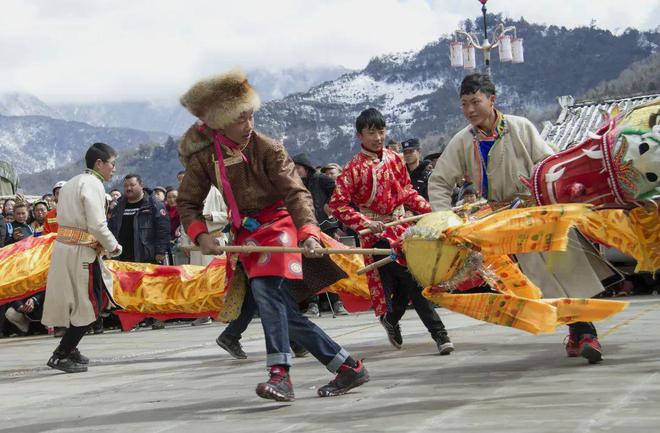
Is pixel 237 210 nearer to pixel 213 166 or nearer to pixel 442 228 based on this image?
pixel 213 166

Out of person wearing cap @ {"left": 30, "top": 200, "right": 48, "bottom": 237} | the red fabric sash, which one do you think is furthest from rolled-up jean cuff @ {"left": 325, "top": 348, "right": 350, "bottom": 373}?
person wearing cap @ {"left": 30, "top": 200, "right": 48, "bottom": 237}

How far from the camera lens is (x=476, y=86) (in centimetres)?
706

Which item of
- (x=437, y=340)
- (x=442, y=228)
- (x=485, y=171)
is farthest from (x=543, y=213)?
(x=437, y=340)

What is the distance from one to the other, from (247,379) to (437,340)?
1355 millimetres

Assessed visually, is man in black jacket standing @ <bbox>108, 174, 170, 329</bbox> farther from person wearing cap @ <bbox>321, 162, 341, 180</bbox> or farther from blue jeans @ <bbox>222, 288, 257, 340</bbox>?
blue jeans @ <bbox>222, 288, 257, 340</bbox>

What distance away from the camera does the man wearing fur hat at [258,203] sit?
19.1 feet

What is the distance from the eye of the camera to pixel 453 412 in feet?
16.2

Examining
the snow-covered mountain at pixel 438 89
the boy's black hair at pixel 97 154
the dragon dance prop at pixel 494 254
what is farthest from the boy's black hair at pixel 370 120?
the snow-covered mountain at pixel 438 89

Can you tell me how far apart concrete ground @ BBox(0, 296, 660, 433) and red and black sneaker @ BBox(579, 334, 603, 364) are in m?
0.05

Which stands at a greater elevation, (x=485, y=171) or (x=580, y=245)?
(x=485, y=171)

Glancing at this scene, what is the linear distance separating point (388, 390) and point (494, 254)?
871 millimetres

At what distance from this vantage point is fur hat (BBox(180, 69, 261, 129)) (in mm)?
5914

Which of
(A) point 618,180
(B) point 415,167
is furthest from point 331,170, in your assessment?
(A) point 618,180

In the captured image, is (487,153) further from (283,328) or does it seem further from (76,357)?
(76,357)
